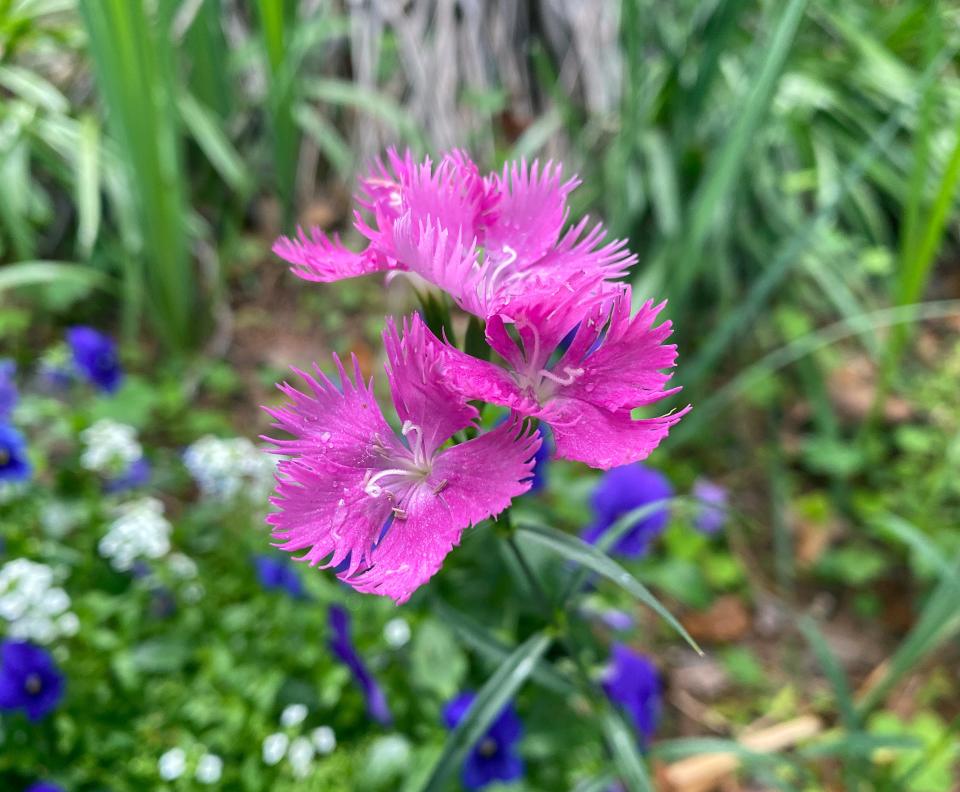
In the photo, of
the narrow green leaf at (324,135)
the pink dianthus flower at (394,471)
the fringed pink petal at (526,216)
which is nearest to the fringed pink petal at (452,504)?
the pink dianthus flower at (394,471)

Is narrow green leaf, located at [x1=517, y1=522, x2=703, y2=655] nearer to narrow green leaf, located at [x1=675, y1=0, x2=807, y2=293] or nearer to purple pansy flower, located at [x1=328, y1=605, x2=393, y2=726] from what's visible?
purple pansy flower, located at [x1=328, y1=605, x2=393, y2=726]

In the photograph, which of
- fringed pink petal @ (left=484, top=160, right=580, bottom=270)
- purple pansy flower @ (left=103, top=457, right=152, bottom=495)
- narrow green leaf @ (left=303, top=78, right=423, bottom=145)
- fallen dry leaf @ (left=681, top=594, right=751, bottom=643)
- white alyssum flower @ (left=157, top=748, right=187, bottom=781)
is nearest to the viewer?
fringed pink petal @ (left=484, top=160, right=580, bottom=270)

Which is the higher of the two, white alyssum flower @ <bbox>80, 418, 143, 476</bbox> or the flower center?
the flower center

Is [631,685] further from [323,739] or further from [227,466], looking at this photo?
[227,466]

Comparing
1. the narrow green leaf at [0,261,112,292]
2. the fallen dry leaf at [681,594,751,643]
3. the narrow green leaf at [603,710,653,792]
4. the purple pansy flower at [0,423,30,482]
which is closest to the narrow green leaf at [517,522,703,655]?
the narrow green leaf at [603,710,653,792]

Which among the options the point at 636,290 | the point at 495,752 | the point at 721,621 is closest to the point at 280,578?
the point at 495,752
